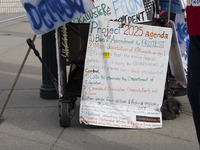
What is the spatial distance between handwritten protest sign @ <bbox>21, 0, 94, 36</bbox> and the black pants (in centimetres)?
117

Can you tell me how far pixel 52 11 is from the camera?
4.15m

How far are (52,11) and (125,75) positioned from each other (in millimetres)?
1003

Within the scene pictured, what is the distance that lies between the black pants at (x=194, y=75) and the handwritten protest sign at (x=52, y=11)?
117 cm

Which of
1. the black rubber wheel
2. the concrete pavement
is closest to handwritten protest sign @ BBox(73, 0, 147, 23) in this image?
the black rubber wheel

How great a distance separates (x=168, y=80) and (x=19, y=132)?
1.69 meters

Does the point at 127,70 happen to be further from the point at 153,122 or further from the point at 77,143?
the point at 77,143

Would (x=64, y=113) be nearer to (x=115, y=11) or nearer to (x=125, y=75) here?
(x=125, y=75)

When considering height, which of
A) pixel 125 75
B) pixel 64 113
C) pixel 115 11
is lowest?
pixel 64 113

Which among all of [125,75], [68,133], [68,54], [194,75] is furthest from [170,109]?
[194,75]

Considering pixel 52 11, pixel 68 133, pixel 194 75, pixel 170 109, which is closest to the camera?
pixel 194 75

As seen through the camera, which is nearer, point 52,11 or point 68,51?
point 52,11

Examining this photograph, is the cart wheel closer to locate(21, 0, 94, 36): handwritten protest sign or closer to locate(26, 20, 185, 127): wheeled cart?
locate(26, 20, 185, 127): wheeled cart

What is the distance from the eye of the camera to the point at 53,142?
13.6 feet

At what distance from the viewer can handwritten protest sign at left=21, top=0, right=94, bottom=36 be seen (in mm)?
4082
